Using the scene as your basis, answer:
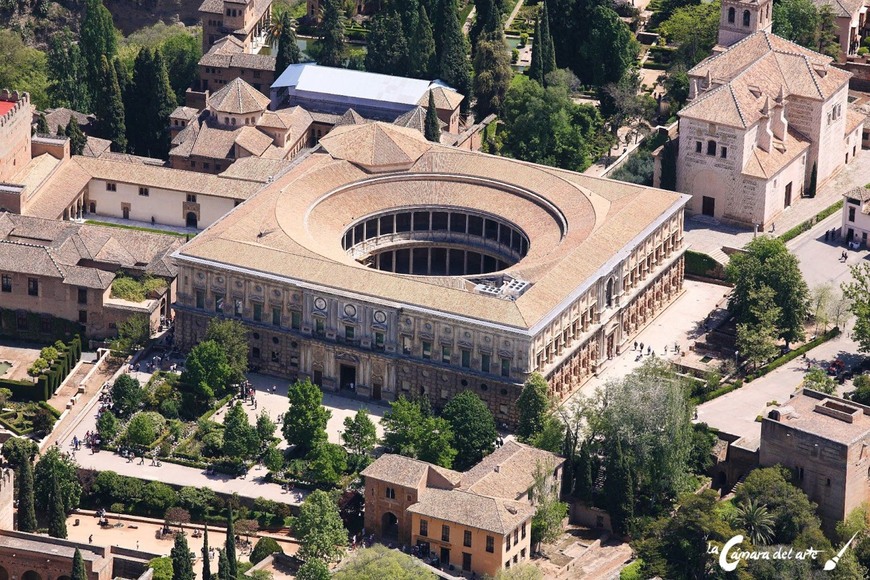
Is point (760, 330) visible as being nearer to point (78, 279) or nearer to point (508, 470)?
point (508, 470)

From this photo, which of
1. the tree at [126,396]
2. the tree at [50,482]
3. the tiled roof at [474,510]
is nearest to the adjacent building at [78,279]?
the tree at [126,396]

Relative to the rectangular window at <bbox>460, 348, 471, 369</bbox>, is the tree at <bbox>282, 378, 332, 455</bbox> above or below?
below

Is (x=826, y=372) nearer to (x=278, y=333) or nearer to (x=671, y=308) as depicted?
(x=671, y=308)

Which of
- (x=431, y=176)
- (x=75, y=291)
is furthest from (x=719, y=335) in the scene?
(x=75, y=291)

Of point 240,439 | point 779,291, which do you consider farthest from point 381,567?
point 779,291

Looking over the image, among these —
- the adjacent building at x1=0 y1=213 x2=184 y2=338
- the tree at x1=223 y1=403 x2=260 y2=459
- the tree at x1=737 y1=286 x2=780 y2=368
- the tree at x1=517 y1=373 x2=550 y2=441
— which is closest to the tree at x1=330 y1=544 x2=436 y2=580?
the tree at x1=223 y1=403 x2=260 y2=459

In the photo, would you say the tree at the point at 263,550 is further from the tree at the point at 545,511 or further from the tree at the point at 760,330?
the tree at the point at 760,330

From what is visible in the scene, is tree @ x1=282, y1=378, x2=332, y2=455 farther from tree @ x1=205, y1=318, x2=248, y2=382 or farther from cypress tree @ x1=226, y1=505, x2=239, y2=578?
cypress tree @ x1=226, y1=505, x2=239, y2=578
